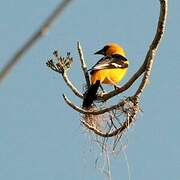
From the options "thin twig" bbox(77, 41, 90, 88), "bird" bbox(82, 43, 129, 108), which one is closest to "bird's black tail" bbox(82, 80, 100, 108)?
"bird" bbox(82, 43, 129, 108)

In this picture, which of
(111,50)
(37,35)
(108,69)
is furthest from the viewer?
(111,50)

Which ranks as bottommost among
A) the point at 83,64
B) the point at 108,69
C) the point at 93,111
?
the point at 93,111

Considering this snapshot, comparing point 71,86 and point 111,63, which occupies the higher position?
point 111,63

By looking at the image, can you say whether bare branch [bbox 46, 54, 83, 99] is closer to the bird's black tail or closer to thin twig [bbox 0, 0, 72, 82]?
the bird's black tail

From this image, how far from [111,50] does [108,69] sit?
1.20 m

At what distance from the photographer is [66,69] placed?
4441mm

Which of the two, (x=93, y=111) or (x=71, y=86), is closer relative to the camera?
(x=93, y=111)

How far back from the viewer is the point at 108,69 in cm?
616

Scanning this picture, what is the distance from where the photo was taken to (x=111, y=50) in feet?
24.0

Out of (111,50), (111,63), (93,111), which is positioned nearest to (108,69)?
(111,63)

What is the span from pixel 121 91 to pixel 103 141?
0.41 meters

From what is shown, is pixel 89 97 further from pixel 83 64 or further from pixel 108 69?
pixel 108 69

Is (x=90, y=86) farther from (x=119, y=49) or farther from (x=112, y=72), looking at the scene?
(x=119, y=49)

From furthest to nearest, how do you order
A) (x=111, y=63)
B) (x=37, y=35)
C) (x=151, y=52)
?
1. (x=111, y=63)
2. (x=151, y=52)
3. (x=37, y=35)
